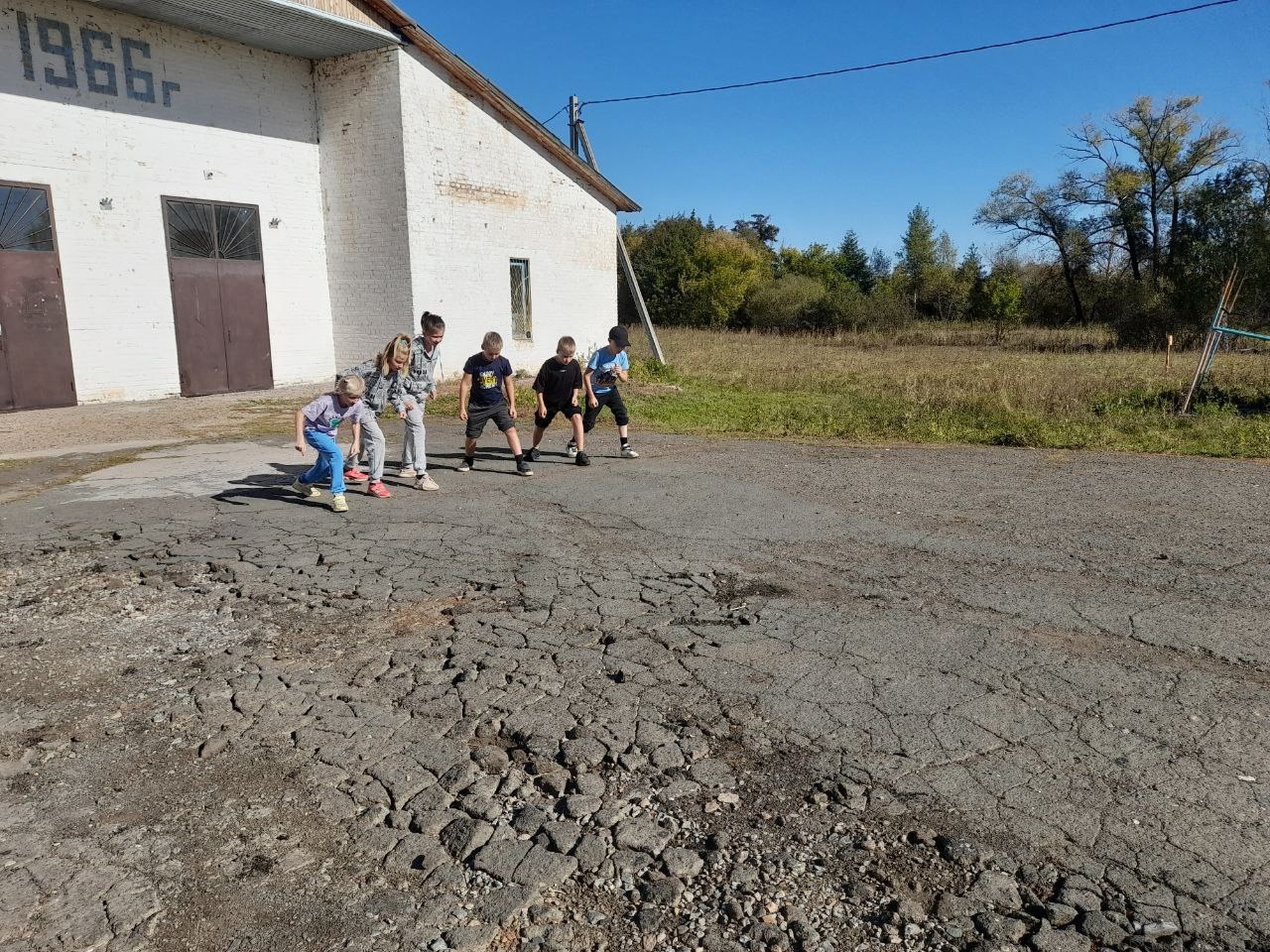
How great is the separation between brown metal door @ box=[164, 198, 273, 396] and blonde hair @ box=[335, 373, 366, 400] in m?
9.29

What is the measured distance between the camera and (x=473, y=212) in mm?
17469

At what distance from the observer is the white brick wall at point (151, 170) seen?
13.1 meters

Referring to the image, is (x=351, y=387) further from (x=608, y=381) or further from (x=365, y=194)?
(x=365, y=194)

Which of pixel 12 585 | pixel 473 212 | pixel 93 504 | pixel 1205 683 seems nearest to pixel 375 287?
pixel 473 212

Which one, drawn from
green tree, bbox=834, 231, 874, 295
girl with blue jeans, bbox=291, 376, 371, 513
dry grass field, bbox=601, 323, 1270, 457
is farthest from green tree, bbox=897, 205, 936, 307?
girl with blue jeans, bbox=291, 376, 371, 513

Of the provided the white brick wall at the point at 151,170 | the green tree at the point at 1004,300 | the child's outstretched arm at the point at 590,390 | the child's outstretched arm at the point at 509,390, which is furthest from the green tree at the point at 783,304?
the child's outstretched arm at the point at 509,390

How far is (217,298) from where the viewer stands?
15594 millimetres

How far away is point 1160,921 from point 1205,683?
194cm

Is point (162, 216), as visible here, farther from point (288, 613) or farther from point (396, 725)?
point (396, 725)

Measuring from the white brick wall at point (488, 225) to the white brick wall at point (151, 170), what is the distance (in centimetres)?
230

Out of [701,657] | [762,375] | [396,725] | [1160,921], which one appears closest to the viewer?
[1160,921]

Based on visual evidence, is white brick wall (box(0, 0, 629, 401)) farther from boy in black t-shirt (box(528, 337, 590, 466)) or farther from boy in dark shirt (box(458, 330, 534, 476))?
boy in dark shirt (box(458, 330, 534, 476))

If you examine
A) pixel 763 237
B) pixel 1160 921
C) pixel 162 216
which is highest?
pixel 763 237

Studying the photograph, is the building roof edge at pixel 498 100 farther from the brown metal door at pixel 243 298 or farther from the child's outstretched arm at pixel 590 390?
the child's outstretched arm at pixel 590 390
